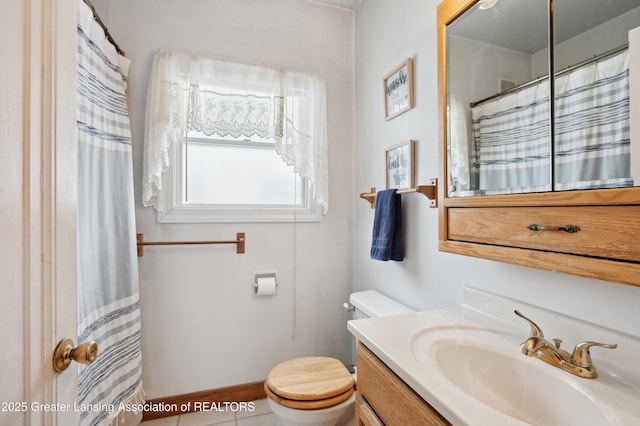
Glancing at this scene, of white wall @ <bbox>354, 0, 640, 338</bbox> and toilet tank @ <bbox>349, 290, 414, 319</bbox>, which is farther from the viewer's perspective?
toilet tank @ <bbox>349, 290, 414, 319</bbox>

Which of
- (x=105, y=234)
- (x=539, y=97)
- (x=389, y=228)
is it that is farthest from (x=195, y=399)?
(x=539, y=97)

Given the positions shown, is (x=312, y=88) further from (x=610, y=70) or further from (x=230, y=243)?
(x=610, y=70)

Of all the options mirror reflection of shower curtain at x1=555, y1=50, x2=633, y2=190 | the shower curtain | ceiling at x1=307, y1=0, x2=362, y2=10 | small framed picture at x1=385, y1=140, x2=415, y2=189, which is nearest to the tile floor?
the shower curtain

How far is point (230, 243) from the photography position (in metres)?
1.82

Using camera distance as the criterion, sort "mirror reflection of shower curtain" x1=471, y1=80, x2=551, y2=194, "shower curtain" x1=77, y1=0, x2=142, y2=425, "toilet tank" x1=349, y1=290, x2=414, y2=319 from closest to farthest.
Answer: "mirror reflection of shower curtain" x1=471, y1=80, x2=551, y2=194 < "shower curtain" x1=77, y1=0, x2=142, y2=425 < "toilet tank" x1=349, y1=290, x2=414, y2=319

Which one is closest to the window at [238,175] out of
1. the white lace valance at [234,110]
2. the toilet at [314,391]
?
the white lace valance at [234,110]

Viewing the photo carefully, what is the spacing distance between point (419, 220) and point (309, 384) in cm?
91

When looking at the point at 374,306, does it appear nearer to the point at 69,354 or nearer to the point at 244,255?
the point at 244,255

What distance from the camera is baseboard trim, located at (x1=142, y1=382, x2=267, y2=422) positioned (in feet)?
5.60

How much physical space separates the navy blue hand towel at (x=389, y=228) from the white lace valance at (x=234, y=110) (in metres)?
0.50

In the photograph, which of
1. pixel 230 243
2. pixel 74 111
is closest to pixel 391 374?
pixel 74 111

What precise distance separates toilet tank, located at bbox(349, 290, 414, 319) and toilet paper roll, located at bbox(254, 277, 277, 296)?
0.50m

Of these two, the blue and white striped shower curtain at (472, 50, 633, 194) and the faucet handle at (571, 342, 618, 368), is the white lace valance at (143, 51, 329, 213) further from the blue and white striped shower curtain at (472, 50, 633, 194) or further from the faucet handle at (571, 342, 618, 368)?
the faucet handle at (571, 342, 618, 368)

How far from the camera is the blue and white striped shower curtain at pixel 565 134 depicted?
0.64 m
